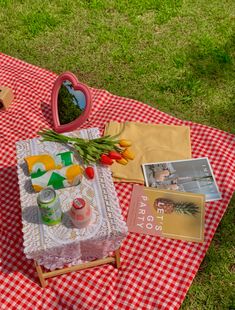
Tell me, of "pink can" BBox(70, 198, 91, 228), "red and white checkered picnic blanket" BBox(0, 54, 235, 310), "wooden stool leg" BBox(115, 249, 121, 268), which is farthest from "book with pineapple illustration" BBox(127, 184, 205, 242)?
"pink can" BBox(70, 198, 91, 228)

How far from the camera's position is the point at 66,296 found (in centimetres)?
365

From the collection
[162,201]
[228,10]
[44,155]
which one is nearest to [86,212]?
[44,155]

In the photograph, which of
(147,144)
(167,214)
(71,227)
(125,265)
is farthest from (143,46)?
(71,227)

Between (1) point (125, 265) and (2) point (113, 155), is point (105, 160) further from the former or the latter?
(1) point (125, 265)

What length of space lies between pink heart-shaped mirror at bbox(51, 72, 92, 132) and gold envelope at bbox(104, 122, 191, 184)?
380 mm

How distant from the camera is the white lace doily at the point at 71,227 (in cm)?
323

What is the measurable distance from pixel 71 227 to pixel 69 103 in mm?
1832

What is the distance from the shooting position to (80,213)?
10.3ft

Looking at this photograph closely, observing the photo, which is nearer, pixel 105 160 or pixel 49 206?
pixel 49 206

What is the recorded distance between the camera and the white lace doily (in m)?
3.23

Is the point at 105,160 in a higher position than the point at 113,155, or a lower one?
higher

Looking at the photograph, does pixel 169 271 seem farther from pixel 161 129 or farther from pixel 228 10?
pixel 228 10

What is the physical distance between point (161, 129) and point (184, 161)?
52 centimetres

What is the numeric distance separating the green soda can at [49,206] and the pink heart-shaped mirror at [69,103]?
153cm
